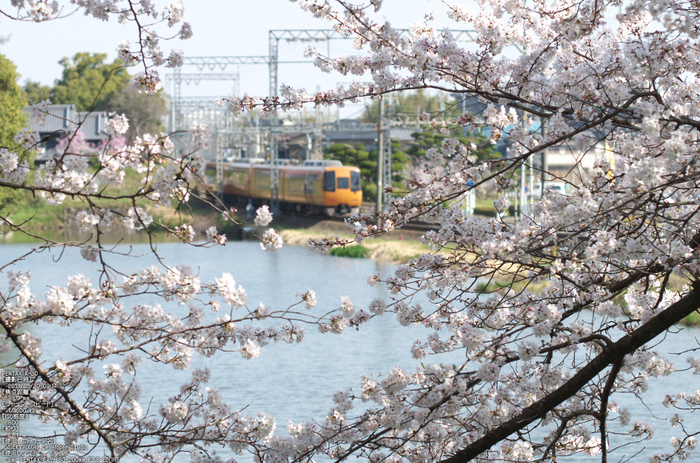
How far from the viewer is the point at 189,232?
3543 millimetres

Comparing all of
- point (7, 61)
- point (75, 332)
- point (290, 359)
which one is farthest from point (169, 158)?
point (7, 61)

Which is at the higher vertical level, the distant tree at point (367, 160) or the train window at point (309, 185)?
the distant tree at point (367, 160)

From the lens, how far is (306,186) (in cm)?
3731

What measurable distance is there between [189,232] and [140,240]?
32750mm

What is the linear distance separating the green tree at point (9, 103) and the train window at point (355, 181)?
14.1 m

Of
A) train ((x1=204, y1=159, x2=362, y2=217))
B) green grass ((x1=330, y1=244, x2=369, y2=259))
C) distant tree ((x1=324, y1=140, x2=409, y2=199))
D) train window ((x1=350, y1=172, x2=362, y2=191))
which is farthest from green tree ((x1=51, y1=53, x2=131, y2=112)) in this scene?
green grass ((x1=330, y1=244, x2=369, y2=259))

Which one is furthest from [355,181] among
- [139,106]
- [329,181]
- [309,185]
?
[139,106]

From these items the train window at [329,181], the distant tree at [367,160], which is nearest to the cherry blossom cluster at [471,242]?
the train window at [329,181]

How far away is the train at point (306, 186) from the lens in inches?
1405

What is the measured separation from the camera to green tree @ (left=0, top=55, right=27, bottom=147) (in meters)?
26.7

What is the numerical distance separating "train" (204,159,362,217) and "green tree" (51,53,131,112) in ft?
73.0

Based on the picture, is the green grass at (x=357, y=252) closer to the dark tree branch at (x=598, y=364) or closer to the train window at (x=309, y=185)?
the train window at (x=309, y=185)

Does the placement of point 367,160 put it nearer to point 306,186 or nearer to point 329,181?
point 306,186

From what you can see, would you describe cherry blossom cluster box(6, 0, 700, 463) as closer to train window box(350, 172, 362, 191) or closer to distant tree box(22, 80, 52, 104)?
train window box(350, 172, 362, 191)
